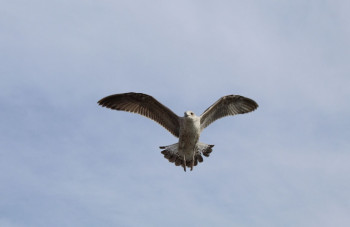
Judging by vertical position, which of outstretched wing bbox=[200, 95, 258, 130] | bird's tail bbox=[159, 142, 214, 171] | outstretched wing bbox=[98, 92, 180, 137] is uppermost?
outstretched wing bbox=[200, 95, 258, 130]

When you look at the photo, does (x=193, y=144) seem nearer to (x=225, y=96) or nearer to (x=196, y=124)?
(x=196, y=124)

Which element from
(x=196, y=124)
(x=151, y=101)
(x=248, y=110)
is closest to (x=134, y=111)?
(x=151, y=101)

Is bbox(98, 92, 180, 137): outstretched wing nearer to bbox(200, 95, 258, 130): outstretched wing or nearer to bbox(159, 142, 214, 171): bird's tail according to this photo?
bbox(159, 142, 214, 171): bird's tail

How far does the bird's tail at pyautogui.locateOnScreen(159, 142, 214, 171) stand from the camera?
20297mm

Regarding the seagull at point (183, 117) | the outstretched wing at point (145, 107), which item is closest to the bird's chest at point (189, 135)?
the seagull at point (183, 117)

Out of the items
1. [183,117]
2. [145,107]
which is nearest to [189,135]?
[183,117]

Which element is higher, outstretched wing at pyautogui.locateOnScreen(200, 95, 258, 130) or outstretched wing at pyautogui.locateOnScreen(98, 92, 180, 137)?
outstretched wing at pyautogui.locateOnScreen(200, 95, 258, 130)

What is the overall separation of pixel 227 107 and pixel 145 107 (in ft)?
9.70

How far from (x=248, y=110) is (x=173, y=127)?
2.82 m

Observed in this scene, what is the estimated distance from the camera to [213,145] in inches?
813

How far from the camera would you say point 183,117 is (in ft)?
65.2

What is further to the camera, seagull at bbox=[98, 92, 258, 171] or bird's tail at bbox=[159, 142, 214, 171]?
bird's tail at bbox=[159, 142, 214, 171]

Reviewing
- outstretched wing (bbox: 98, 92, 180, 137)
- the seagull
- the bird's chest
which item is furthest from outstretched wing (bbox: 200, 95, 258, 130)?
outstretched wing (bbox: 98, 92, 180, 137)

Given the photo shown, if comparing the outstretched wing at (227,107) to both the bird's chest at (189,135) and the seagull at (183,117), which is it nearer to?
the seagull at (183,117)
